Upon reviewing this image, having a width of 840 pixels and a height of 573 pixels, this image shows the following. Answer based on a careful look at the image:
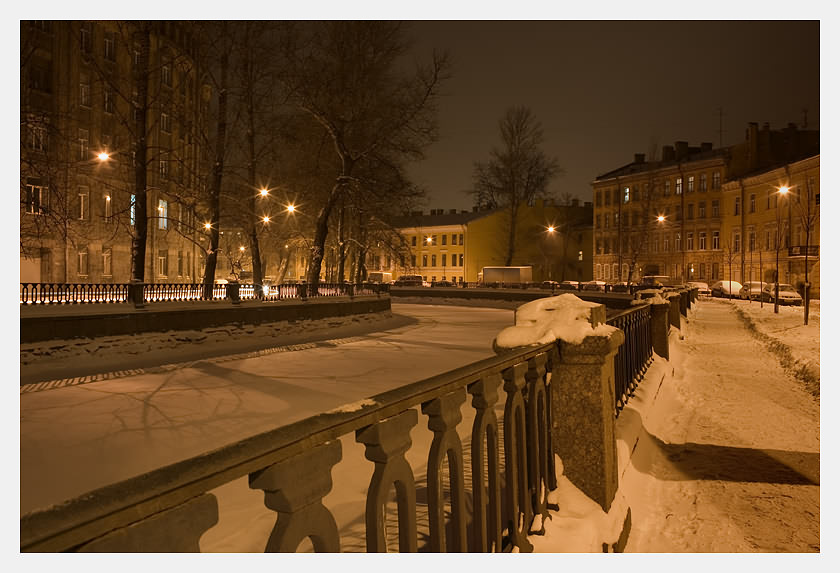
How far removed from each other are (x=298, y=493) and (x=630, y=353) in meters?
6.63

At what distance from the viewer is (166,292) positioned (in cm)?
1902

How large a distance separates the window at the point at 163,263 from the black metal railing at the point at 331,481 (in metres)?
37.8

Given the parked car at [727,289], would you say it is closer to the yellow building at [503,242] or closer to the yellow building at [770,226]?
the yellow building at [770,226]

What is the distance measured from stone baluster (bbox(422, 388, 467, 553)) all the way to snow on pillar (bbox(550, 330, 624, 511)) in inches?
62.9

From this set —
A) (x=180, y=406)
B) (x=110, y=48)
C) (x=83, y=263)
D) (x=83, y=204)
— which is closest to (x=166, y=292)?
(x=180, y=406)

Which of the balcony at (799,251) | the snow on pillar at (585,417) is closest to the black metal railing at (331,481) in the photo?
the snow on pillar at (585,417)

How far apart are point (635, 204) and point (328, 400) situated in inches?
2527

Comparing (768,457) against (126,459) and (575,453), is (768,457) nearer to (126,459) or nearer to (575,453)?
(575,453)

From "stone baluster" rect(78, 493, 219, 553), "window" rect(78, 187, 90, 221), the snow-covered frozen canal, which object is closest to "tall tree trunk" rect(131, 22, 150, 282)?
the snow-covered frozen canal

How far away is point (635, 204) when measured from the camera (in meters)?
67.3

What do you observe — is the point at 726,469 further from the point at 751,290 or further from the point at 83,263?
the point at 751,290

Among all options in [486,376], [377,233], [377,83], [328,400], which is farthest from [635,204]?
[486,376]

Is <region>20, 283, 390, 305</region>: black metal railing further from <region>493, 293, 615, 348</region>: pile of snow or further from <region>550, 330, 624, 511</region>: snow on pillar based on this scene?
<region>550, 330, 624, 511</region>: snow on pillar

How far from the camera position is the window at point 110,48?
33406 millimetres
